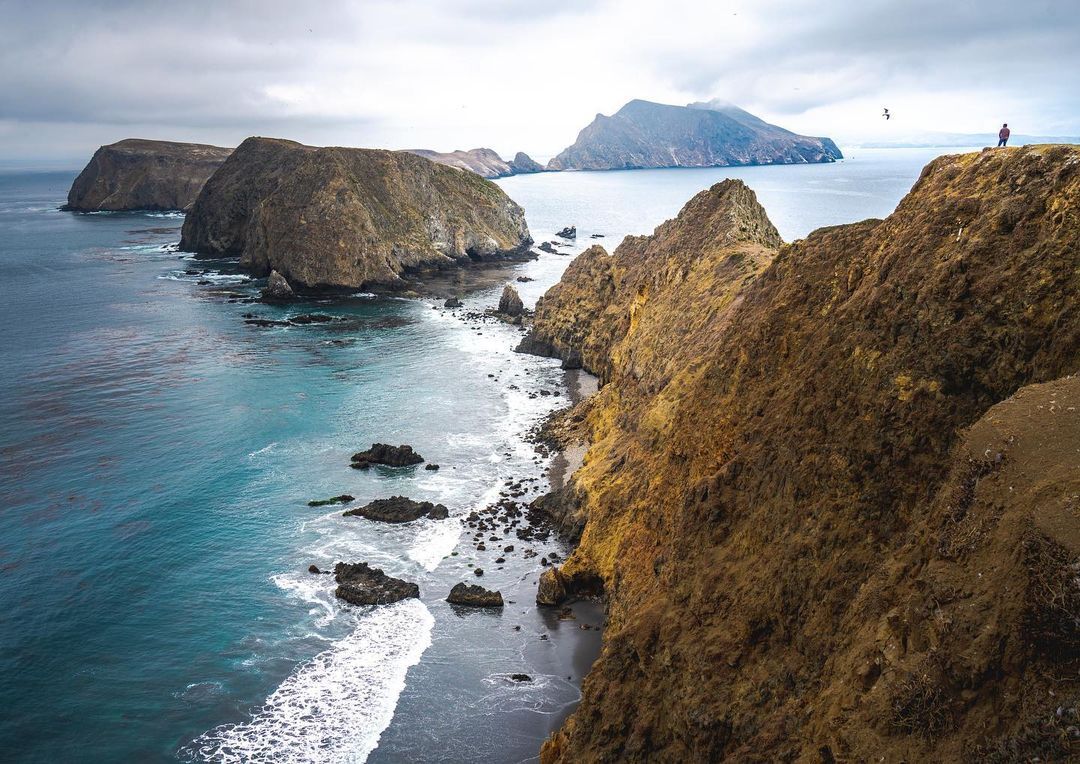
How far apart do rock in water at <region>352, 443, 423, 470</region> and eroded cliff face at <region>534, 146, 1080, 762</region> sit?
91.2 ft

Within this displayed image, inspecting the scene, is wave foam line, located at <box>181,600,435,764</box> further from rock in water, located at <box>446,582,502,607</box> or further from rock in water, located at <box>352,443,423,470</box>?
rock in water, located at <box>352,443,423,470</box>

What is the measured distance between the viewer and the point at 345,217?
114m

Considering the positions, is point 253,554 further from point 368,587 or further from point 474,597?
point 474,597

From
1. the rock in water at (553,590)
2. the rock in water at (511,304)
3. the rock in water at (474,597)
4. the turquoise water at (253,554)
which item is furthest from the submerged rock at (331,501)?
the rock in water at (511,304)

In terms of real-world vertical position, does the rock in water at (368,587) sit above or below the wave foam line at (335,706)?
above

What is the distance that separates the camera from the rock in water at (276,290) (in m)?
105

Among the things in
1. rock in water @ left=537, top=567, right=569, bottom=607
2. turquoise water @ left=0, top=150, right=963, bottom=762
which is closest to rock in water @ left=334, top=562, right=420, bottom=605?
turquoise water @ left=0, top=150, right=963, bottom=762

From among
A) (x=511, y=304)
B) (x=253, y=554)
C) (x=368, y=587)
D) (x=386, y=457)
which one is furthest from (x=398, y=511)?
(x=511, y=304)

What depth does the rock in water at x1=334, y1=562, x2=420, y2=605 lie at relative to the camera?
3491 cm

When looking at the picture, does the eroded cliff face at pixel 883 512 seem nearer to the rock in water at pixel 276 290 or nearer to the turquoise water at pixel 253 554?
the turquoise water at pixel 253 554

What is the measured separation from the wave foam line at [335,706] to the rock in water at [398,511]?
972 centimetres

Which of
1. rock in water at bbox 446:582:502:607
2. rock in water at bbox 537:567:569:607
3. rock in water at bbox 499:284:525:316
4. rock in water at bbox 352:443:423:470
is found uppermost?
rock in water at bbox 499:284:525:316

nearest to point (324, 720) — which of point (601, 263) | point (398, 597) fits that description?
point (398, 597)

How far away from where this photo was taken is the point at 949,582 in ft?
40.2
